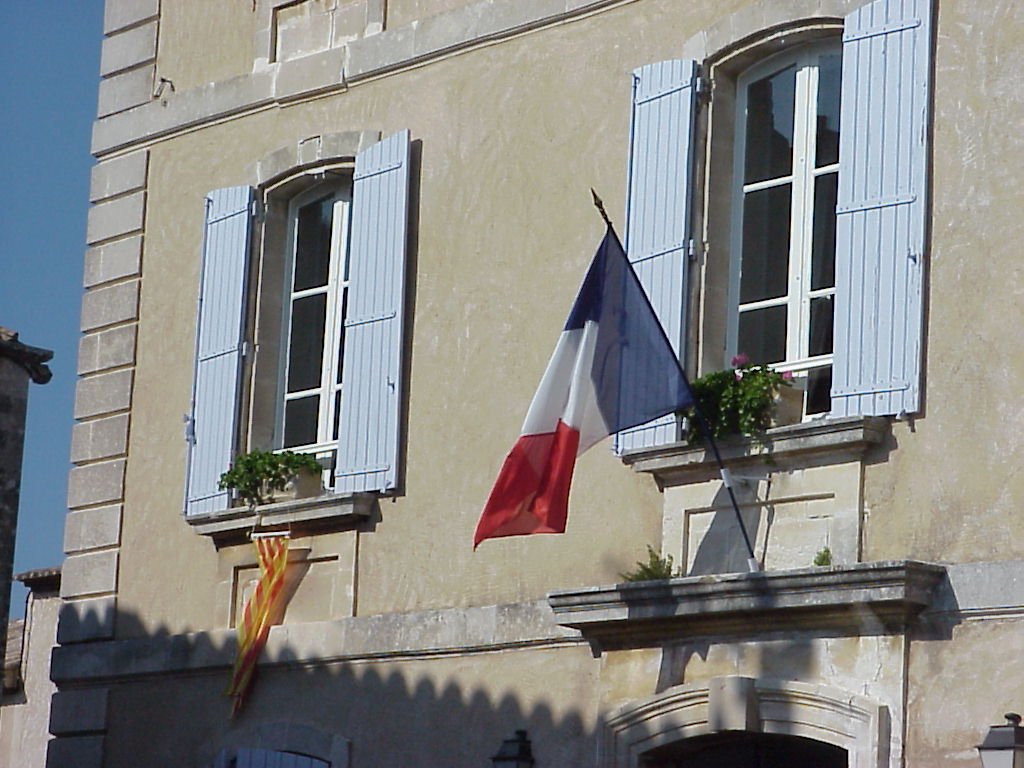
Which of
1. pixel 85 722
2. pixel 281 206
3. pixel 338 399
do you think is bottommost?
pixel 85 722

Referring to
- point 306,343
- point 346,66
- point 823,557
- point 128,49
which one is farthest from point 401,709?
point 128,49

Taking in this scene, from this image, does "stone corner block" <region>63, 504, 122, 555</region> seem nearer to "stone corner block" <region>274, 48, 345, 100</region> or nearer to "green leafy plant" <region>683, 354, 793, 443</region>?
"stone corner block" <region>274, 48, 345, 100</region>

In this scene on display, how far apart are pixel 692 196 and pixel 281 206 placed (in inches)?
106

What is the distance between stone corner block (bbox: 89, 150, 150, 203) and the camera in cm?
1211

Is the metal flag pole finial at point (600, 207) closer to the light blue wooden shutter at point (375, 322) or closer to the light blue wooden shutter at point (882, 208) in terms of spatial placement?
the light blue wooden shutter at point (882, 208)

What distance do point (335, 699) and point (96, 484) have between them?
2.18 metres

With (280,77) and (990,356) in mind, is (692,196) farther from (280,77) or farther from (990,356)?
(280,77)

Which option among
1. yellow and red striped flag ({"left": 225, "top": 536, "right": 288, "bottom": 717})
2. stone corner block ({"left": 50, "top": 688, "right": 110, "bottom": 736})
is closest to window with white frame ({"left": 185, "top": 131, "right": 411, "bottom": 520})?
yellow and red striped flag ({"left": 225, "top": 536, "right": 288, "bottom": 717})

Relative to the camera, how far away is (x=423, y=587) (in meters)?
10.2

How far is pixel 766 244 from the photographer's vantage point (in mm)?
9328

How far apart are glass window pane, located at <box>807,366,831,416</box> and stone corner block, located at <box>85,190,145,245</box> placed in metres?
4.34

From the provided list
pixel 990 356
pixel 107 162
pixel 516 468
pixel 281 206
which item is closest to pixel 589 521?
pixel 516 468

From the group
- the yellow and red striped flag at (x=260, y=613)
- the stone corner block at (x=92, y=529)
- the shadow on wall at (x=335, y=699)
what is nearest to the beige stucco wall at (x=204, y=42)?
the stone corner block at (x=92, y=529)

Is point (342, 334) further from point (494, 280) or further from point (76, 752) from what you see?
point (76, 752)
